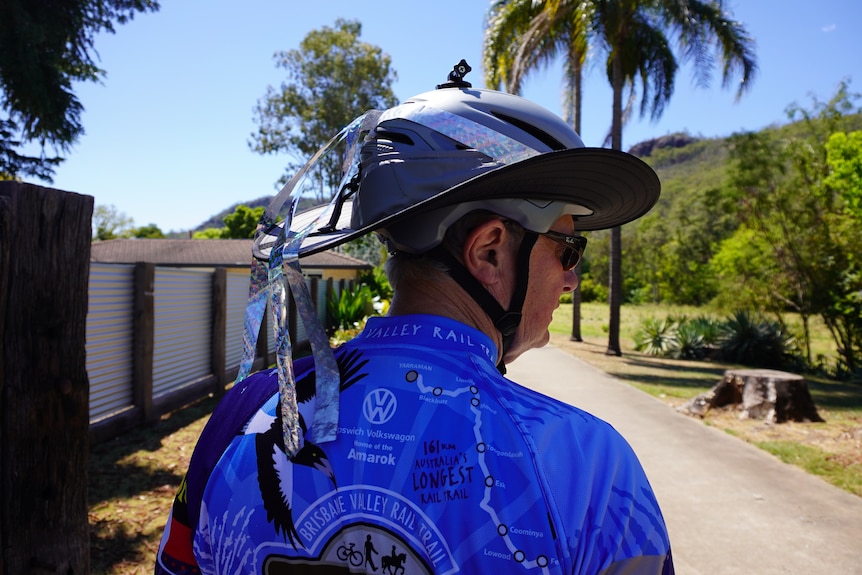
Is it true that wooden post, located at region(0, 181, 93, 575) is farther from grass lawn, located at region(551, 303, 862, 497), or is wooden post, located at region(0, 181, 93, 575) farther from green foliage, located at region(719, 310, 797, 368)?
green foliage, located at region(719, 310, 797, 368)

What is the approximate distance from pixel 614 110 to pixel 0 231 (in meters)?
16.4

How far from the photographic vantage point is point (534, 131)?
1.39 metres

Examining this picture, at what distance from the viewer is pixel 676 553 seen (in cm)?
439

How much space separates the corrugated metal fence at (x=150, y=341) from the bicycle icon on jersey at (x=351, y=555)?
227 inches

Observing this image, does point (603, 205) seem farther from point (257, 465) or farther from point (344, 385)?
point (257, 465)

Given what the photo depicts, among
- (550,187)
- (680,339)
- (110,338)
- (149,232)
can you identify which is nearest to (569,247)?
(550,187)

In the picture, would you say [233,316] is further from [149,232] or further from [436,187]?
[149,232]

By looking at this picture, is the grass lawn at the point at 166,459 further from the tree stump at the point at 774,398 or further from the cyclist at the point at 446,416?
the cyclist at the point at 446,416

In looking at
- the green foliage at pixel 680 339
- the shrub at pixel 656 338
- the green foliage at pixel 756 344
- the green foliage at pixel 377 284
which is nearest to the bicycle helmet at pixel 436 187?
the green foliage at pixel 756 344

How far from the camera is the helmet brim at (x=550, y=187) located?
118 centimetres

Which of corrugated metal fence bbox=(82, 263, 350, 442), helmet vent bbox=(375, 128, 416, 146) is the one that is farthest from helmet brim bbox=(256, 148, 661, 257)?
corrugated metal fence bbox=(82, 263, 350, 442)

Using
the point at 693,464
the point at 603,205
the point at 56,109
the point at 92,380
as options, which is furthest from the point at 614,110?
the point at 603,205

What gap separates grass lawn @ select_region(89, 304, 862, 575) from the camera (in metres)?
4.05

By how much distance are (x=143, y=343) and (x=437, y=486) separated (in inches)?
264
